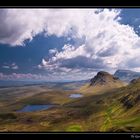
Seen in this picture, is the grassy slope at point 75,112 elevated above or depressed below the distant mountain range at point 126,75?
below

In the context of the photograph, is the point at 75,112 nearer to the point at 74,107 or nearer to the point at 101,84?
the point at 74,107

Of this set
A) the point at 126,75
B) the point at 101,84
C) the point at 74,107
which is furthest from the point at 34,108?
the point at 126,75

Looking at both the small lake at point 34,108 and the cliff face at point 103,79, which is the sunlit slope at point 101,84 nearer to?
the cliff face at point 103,79

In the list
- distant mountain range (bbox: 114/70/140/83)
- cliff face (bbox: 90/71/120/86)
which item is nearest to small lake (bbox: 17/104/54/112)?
cliff face (bbox: 90/71/120/86)

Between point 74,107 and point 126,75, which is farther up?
point 126,75

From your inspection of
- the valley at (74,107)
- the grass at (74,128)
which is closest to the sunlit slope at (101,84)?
the valley at (74,107)

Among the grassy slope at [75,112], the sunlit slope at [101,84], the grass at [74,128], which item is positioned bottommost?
the grass at [74,128]

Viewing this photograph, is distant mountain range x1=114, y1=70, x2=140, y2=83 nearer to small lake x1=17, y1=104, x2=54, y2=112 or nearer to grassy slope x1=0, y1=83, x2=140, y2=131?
grassy slope x1=0, y1=83, x2=140, y2=131

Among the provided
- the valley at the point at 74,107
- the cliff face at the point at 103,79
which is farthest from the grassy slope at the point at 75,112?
the cliff face at the point at 103,79
